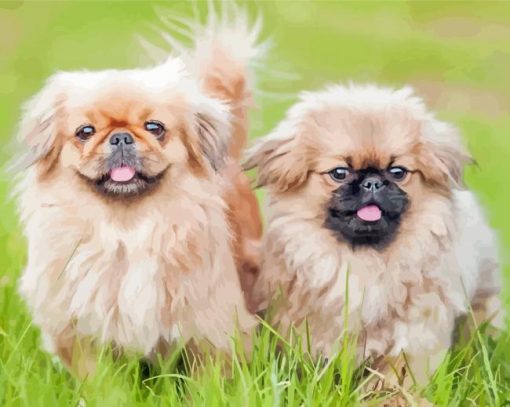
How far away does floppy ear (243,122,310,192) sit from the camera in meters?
2.66

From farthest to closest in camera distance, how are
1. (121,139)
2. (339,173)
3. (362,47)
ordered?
1. (362,47)
2. (339,173)
3. (121,139)

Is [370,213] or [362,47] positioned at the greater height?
[362,47]

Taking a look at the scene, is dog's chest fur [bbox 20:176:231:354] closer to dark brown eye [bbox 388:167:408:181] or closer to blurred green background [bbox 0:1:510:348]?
dark brown eye [bbox 388:167:408:181]

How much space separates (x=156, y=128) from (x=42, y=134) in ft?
1.00

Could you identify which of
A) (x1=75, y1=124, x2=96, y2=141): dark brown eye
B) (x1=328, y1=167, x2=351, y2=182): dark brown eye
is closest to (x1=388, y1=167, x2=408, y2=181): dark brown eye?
(x1=328, y1=167, x2=351, y2=182): dark brown eye

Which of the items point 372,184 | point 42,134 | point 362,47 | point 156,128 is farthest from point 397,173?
point 362,47

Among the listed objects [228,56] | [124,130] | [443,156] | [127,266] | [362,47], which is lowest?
[127,266]

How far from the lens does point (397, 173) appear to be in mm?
2611

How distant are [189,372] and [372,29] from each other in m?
3.63

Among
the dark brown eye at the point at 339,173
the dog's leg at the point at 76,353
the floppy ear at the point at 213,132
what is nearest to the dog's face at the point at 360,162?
the dark brown eye at the point at 339,173

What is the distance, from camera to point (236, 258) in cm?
282

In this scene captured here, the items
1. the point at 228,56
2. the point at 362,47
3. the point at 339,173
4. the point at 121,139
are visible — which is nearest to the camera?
the point at 121,139

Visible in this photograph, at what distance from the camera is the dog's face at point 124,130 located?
253 centimetres

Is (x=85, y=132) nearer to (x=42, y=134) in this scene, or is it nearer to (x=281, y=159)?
(x=42, y=134)
